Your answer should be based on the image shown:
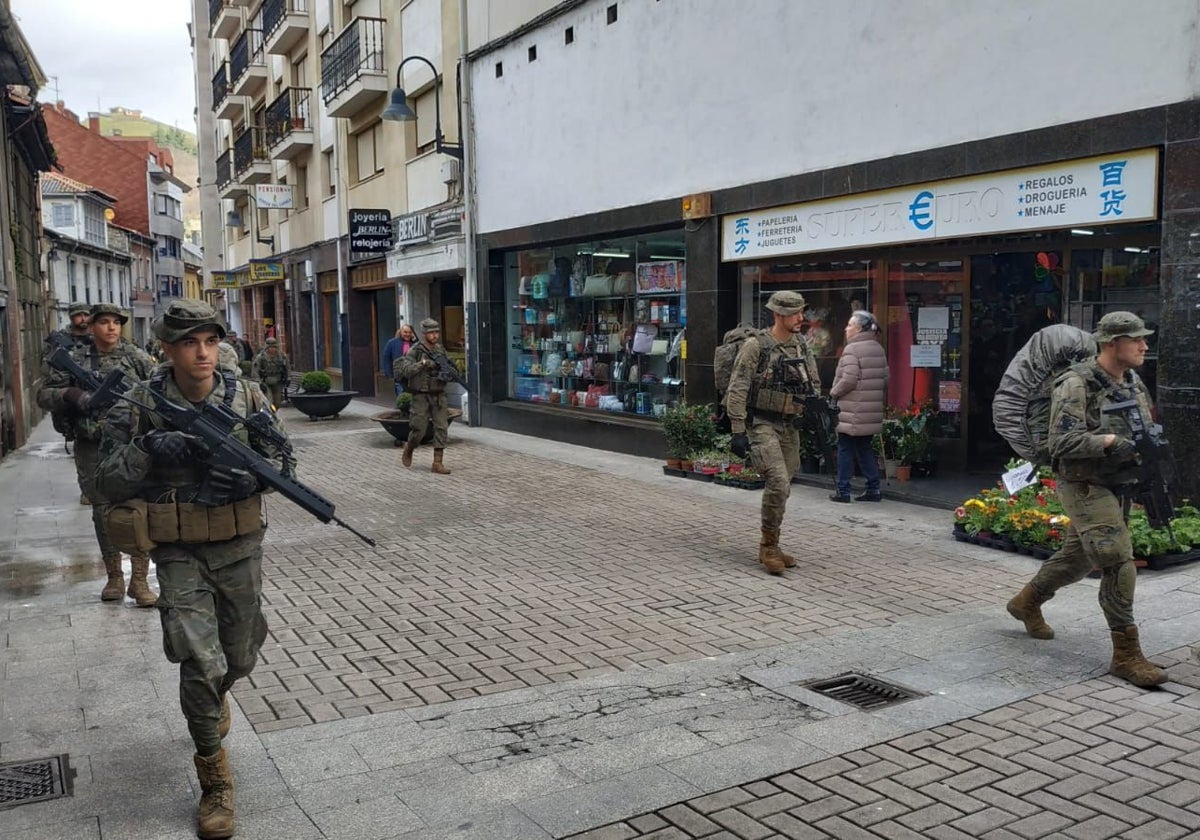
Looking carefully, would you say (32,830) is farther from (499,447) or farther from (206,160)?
(206,160)

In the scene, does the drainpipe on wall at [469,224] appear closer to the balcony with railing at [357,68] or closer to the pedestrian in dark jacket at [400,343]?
the pedestrian in dark jacket at [400,343]

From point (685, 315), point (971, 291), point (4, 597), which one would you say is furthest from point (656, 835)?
point (685, 315)

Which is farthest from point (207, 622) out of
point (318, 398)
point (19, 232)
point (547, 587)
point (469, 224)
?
point (19, 232)

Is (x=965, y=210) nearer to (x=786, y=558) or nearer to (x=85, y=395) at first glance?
(x=786, y=558)

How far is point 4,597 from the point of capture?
6633 millimetres

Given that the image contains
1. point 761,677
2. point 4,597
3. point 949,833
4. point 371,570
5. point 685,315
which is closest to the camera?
point 949,833

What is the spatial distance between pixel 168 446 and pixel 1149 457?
4.31m

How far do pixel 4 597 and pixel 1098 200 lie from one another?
8385 millimetres

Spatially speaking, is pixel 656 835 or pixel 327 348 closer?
pixel 656 835

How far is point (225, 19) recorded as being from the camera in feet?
113

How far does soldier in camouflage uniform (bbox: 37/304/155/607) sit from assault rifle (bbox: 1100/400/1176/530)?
5.69 meters

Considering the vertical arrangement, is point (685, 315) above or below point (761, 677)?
above

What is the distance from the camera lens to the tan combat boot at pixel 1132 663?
15.4ft

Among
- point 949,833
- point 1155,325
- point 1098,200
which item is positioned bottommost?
point 949,833
